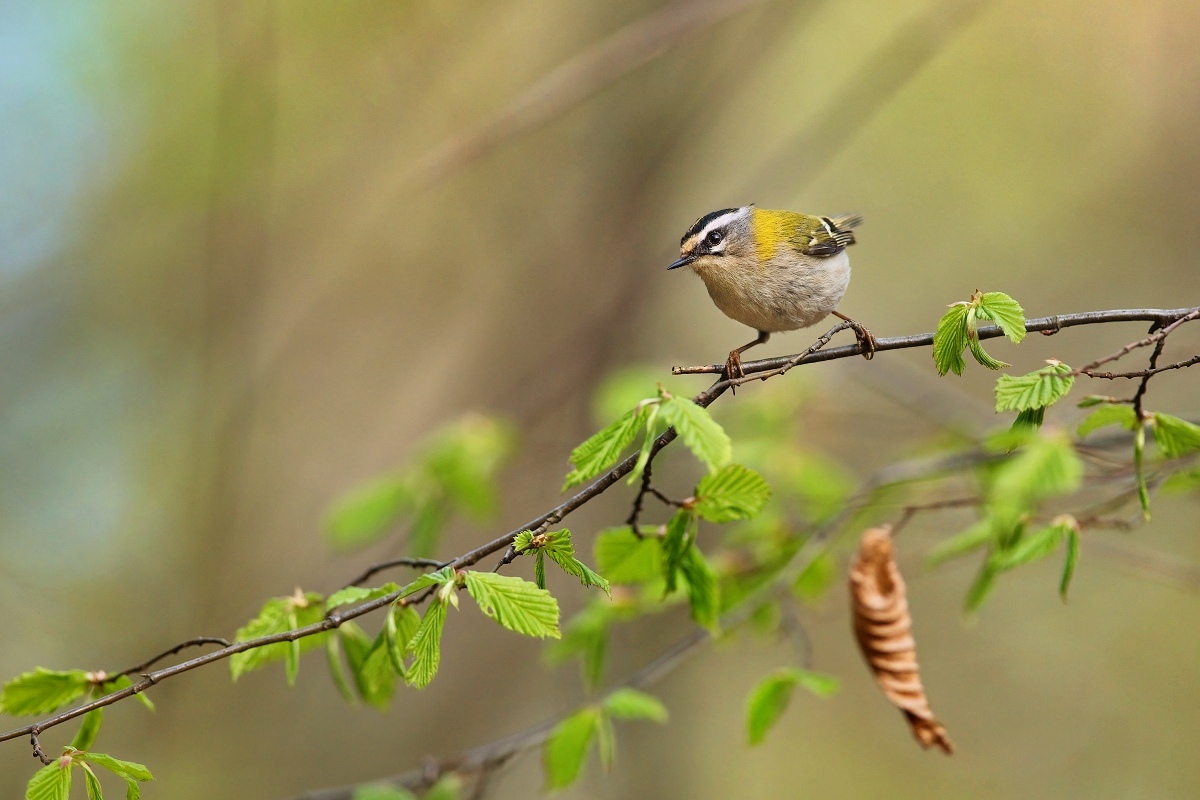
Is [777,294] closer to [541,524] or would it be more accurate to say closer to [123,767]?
[541,524]

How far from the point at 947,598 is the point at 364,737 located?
4.19 meters

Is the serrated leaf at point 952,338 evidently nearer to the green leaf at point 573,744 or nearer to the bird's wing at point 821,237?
the bird's wing at point 821,237

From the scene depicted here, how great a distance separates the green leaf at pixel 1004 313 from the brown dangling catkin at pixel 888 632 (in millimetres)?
722

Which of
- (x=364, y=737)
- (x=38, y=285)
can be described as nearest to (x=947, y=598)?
(x=364, y=737)

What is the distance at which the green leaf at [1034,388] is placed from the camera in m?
1.25

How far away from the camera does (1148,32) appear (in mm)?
5098

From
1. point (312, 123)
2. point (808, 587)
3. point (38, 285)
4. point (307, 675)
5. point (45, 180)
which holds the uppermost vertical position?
point (312, 123)

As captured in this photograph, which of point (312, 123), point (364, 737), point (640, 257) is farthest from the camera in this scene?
point (312, 123)

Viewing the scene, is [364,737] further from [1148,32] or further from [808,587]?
[1148,32]

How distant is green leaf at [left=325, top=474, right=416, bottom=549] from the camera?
2701 millimetres

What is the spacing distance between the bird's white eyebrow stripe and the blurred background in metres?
0.77

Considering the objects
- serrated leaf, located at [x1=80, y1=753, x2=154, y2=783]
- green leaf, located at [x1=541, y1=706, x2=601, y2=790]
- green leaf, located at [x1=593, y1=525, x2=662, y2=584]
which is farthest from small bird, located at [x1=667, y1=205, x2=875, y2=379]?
serrated leaf, located at [x1=80, y1=753, x2=154, y2=783]

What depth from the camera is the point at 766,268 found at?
2.13 meters

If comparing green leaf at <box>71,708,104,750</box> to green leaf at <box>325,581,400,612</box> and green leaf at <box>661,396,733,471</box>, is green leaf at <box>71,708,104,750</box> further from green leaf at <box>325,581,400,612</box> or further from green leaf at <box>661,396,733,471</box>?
green leaf at <box>661,396,733,471</box>
